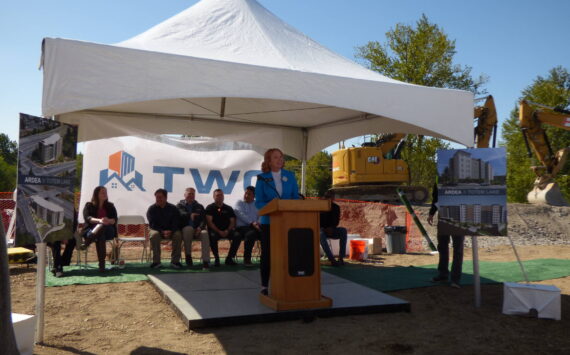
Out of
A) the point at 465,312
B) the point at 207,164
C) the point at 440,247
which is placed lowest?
the point at 465,312

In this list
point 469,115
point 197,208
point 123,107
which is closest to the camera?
point 469,115

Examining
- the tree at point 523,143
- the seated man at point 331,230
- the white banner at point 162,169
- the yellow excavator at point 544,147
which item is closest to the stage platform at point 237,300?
the seated man at point 331,230

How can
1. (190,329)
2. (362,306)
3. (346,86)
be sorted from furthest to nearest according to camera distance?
(346,86) → (362,306) → (190,329)

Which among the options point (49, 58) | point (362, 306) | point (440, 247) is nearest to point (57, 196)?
point (49, 58)

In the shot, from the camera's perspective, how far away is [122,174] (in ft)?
29.0

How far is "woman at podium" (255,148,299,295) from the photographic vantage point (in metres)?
4.52

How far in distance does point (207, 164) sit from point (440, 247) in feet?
16.3

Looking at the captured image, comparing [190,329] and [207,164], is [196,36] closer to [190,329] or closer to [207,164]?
[190,329]

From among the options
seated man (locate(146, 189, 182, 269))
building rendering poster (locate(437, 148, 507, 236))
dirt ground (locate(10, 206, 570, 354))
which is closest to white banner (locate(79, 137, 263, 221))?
seated man (locate(146, 189, 182, 269))

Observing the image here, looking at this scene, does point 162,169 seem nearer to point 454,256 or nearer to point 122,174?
point 122,174

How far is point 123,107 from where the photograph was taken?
755 cm

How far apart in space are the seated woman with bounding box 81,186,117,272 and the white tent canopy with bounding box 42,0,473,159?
50.2 inches

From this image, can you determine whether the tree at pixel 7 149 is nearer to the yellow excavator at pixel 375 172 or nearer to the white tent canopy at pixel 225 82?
the yellow excavator at pixel 375 172

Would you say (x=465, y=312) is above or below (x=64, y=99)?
below
